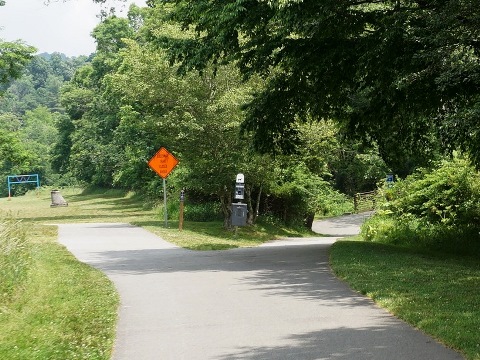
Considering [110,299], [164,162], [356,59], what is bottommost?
[110,299]

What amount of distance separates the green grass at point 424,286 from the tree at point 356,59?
2.30 meters

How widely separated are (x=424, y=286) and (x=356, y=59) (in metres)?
5.71

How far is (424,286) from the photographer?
1110 cm

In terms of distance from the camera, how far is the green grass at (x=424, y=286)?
7832 mm

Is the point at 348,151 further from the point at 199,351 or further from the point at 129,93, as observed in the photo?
the point at 199,351

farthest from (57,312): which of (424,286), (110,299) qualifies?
(424,286)

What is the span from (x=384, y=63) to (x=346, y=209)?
132ft

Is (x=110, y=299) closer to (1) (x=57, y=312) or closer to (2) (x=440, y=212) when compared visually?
(1) (x=57, y=312)

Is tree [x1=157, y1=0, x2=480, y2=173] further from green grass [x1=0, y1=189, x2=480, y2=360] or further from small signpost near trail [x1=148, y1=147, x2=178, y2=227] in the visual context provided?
small signpost near trail [x1=148, y1=147, x2=178, y2=227]

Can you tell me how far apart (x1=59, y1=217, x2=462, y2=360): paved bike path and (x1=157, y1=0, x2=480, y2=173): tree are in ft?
11.6

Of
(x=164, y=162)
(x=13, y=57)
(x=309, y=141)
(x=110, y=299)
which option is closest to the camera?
(x=110, y=299)

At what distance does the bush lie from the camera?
63.8 feet

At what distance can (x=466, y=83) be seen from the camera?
1339cm

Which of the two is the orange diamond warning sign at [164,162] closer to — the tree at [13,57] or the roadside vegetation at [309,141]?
the roadside vegetation at [309,141]
